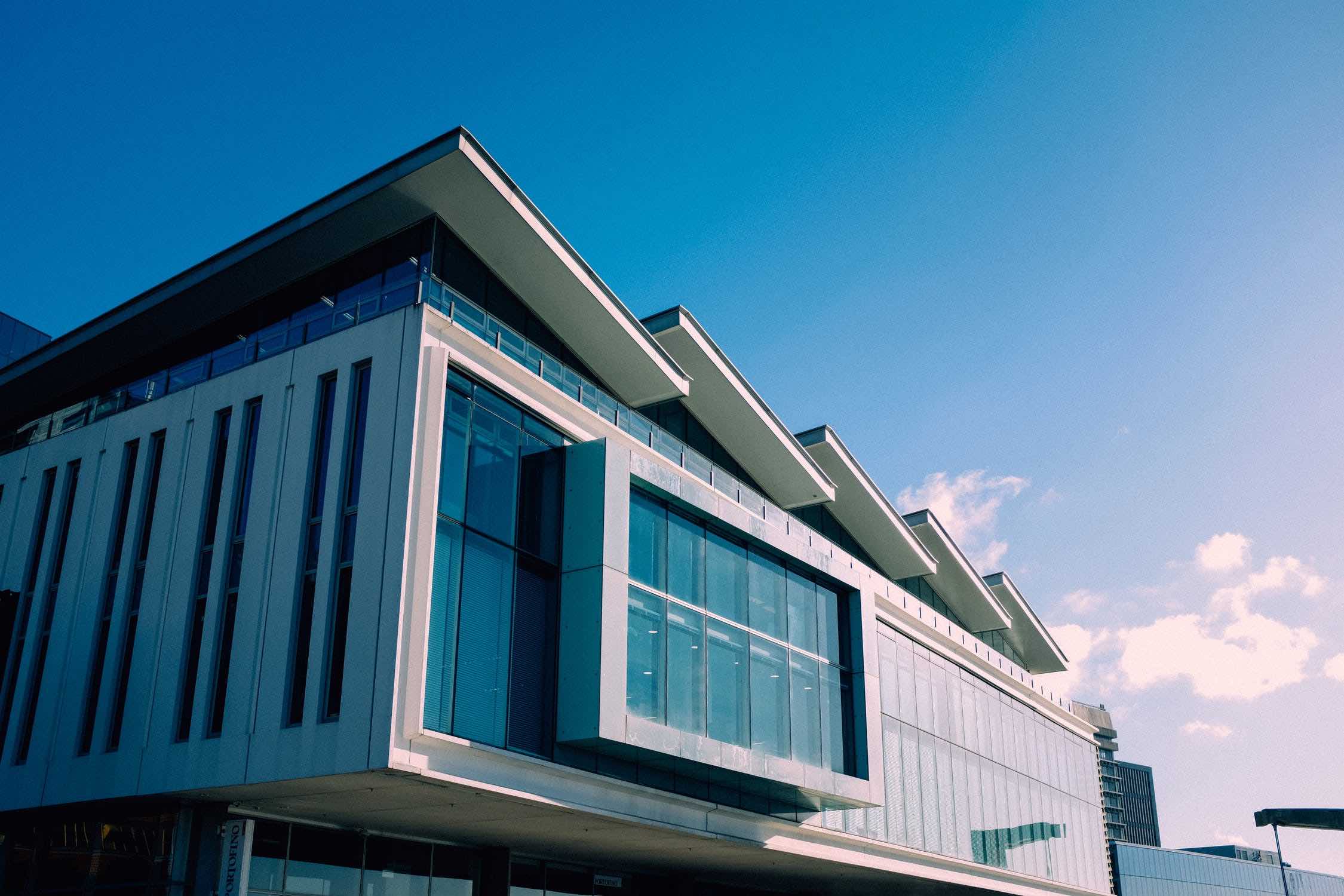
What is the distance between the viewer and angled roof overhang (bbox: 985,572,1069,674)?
4916cm

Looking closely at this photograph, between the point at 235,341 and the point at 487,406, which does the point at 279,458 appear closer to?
the point at 487,406

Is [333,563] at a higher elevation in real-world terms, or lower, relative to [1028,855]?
higher

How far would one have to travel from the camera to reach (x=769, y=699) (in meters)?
26.0

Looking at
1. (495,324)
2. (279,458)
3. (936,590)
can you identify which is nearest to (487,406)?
(495,324)

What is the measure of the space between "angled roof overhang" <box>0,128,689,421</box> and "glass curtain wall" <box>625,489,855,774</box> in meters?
4.76

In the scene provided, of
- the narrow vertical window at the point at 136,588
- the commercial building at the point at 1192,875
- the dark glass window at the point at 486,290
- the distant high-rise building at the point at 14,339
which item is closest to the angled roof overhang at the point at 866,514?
the dark glass window at the point at 486,290

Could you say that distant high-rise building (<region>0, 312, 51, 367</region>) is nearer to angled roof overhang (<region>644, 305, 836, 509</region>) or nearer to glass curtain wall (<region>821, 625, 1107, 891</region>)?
angled roof overhang (<region>644, 305, 836, 509</region>)

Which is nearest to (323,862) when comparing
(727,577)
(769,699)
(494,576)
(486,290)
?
(494,576)

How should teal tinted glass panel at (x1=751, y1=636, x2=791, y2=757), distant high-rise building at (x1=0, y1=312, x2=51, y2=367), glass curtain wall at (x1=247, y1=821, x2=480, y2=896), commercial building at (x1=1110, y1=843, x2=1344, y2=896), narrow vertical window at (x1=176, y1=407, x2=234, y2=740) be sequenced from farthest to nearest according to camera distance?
1. commercial building at (x1=1110, y1=843, x2=1344, y2=896)
2. distant high-rise building at (x1=0, y1=312, x2=51, y2=367)
3. teal tinted glass panel at (x1=751, y1=636, x2=791, y2=757)
4. glass curtain wall at (x1=247, y1=821, x2=480, y2=896)
5. narrow vertical window at (x1=176, y1=407, x2=234, y2=740)

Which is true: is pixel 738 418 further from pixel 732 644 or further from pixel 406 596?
pixel 406 596

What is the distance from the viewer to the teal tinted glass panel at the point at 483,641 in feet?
64.1

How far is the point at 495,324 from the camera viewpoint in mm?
22266

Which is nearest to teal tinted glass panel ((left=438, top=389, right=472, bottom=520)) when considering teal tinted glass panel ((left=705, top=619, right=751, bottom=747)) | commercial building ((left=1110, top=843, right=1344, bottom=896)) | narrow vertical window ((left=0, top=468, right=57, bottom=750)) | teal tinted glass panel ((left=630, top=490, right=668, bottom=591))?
teal tinted glass panel ((left=630, top=490, right=668, bottom=591))

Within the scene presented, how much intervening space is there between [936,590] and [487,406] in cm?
2777
